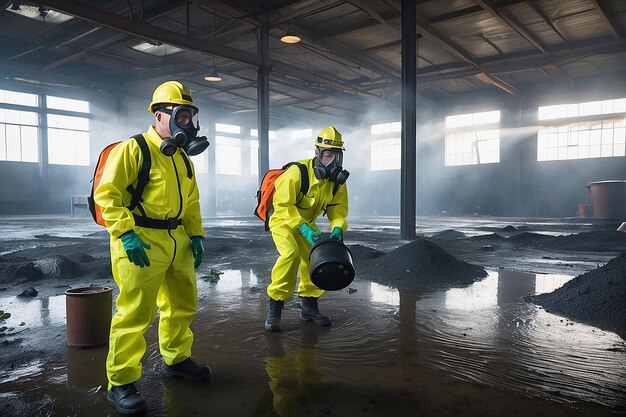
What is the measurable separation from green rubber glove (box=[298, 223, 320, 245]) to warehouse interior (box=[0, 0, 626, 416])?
79 centimetres

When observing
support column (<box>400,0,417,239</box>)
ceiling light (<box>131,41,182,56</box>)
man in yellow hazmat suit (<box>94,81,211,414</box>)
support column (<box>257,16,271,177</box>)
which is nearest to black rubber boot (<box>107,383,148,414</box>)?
man in yellow hazmat suit (<box>94,81,211,414</box>)

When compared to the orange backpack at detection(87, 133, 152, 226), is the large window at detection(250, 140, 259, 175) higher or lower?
higher

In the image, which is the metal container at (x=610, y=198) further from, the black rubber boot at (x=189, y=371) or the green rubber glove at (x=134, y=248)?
the green rubber glove at (x=134, y=248)

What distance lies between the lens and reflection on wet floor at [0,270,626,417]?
2225 mm

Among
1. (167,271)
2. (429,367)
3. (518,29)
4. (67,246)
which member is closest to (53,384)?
(167,271)

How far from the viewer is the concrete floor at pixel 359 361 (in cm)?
223

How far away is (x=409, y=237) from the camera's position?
945 cm

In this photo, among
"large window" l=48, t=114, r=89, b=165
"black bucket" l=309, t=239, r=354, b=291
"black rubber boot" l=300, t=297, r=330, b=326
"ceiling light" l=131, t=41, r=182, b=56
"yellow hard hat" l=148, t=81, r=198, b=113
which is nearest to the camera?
"yellow hard hat" l=148, t=81, r=198, b=113

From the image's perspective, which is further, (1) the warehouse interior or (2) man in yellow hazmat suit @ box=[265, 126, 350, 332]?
(2) man in yellow hazmat suit @ box=[265, 126, 350, 332]

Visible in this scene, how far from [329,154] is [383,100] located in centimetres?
1720

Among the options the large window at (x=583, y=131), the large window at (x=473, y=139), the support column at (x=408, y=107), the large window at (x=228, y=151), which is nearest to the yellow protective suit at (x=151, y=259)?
the support column at (x=408, y=107)

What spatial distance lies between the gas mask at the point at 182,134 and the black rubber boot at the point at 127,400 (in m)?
1.22

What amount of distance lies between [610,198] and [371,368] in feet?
53.6

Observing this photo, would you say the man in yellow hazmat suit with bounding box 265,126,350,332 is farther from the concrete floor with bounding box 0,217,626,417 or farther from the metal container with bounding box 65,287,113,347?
the metal container with bounding box 65,287,113,347
